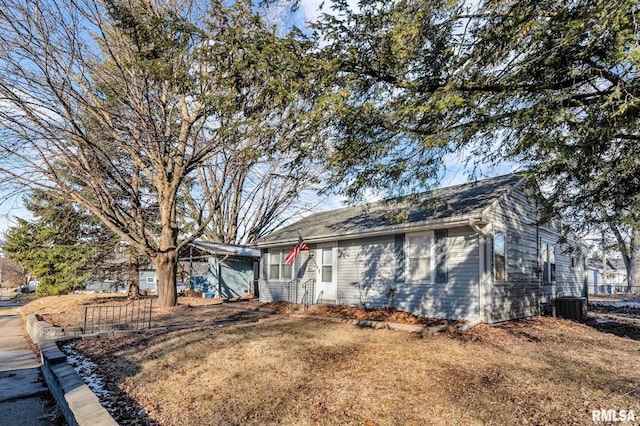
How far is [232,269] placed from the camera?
20.8 metres

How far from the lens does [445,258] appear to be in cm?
1013

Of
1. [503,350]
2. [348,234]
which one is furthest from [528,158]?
[348,234]

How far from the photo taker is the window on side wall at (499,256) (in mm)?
9698

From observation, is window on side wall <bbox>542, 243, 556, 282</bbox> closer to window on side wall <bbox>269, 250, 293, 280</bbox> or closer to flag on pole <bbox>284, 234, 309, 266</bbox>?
flag on pole <bbox>284, 234, 309, 266</bbox>

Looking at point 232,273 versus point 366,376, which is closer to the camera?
point 366,376

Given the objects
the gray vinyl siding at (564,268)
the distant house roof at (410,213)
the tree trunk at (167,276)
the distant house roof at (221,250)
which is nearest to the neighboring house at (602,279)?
the gray vinyl siding at (564,268)

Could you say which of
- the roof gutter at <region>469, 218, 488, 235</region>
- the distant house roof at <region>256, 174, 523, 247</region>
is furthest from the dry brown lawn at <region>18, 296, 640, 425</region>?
the distant house roof at <region>256, 174, 523, 247</region>

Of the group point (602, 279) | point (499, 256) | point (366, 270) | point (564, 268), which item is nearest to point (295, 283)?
point (366, 270)

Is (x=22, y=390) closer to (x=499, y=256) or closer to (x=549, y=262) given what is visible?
(x=499, y=256)

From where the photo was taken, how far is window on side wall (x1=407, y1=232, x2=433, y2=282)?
10.5 m

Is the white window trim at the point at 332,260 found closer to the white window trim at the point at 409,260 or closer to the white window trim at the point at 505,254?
the white window trim at the point at 409,260

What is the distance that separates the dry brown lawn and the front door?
5.02m

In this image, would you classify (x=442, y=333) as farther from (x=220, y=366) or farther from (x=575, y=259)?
(x=575, y=259)

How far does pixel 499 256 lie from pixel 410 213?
281 centimetres
